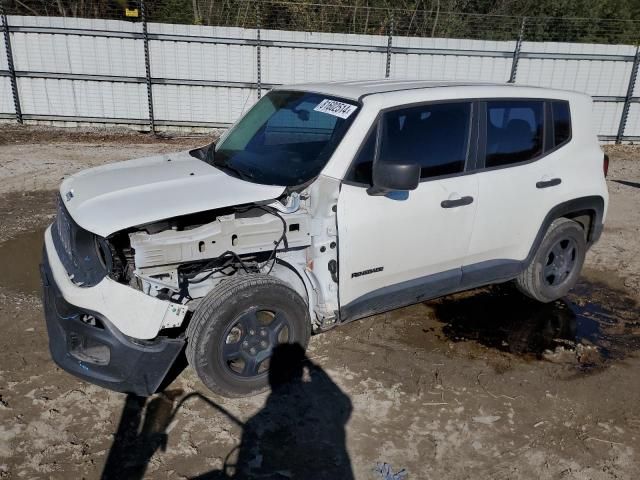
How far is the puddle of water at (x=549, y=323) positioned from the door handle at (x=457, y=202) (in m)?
1.16

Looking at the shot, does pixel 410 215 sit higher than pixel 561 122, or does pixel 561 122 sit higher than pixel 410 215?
pixel 561 122

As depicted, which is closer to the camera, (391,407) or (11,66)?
(391,407)

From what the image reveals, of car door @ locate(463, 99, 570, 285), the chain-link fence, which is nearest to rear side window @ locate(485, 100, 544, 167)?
car door @ locate(463, 99, 570, 285)

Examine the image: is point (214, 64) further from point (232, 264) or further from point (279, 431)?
point (279, 431)

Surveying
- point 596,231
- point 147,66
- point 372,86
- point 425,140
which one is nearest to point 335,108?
point 372,86

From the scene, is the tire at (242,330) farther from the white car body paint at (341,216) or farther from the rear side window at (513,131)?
the rear side window at (513,131)

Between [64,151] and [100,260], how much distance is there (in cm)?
859

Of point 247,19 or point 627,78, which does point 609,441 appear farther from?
point 247,19

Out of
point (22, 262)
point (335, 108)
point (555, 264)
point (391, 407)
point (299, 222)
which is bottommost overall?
point (22, 262)

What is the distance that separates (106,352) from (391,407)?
180cm

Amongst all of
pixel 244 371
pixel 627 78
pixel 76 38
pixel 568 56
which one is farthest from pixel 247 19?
pixel 244 371

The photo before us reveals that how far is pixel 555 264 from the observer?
5.01 meters

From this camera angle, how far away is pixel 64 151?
35.4 feet

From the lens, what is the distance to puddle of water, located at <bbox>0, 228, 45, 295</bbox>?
5023 millimetres
